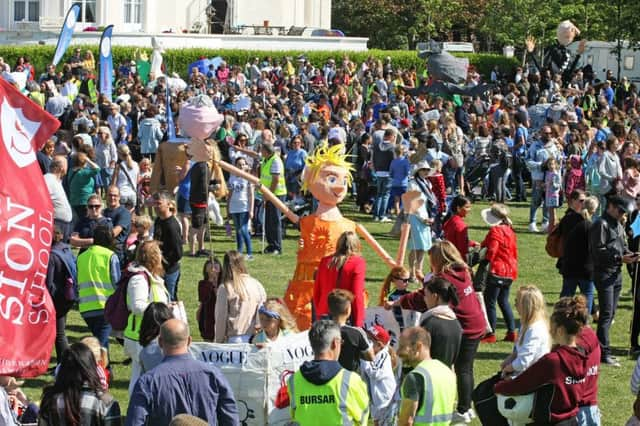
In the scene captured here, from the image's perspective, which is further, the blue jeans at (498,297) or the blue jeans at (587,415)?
the blue jeans at (498,297)

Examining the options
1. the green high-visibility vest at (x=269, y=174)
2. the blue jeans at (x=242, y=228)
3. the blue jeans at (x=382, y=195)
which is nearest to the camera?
the blue jeans at (x=242, y=228)

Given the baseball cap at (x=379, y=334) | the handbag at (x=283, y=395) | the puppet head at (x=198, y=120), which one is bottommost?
the handbag at (x=283, y=395)

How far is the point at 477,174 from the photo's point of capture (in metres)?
23.9

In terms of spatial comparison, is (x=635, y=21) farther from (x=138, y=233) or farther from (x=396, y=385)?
(x=396, y=385)

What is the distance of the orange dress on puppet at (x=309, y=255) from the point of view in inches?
441

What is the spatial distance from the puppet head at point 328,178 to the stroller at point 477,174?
12226mm

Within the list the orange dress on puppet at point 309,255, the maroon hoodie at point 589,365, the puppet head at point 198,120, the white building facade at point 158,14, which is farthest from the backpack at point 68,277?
the white building facade at point 158,14

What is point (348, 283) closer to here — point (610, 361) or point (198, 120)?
point (198, 120)

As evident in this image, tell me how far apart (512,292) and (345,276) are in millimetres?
6284

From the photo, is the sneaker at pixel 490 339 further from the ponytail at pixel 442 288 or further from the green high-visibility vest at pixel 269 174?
the green high-visibility vest at pixel 269 174

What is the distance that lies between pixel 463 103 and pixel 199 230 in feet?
47.4

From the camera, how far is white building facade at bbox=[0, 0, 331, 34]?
2093 inches

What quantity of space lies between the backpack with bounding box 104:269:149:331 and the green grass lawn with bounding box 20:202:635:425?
2.53 ft

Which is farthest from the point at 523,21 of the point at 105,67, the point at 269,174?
the point at 269,174
